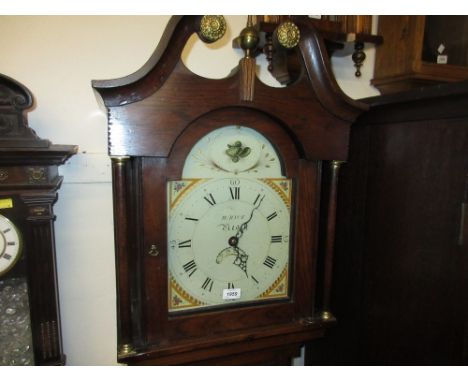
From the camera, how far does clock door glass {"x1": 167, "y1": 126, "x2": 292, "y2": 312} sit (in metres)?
0.80


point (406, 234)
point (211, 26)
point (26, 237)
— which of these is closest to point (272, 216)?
point (406, 234)

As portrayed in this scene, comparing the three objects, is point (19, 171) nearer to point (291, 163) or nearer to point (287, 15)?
point (291, 163)

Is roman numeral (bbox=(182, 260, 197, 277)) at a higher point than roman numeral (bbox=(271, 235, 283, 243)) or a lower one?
lower

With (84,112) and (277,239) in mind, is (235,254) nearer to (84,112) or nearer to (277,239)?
(277,239)

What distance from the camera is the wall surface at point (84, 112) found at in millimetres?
960

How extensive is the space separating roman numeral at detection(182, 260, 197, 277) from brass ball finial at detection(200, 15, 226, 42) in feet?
1.65

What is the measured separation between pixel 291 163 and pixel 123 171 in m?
0.40

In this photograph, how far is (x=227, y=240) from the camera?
2.76ft

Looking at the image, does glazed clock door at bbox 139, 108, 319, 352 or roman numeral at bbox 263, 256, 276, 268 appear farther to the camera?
roman numeral at bbox 263, 256, 276, 268

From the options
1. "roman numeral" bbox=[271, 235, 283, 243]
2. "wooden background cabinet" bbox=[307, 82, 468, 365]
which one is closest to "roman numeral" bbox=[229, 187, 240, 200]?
"roman numeral" bbox=[271, 235, 283, 243]

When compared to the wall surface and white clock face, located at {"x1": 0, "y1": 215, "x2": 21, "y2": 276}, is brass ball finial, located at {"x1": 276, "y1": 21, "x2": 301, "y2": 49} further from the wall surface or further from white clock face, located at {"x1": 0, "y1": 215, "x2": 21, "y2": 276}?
white clock face, located at {"x1": 0, "y1": 215, "x2": 21, "y2": 276}

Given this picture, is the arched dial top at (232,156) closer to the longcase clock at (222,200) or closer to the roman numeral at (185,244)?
the longcase clock at (222,200)
